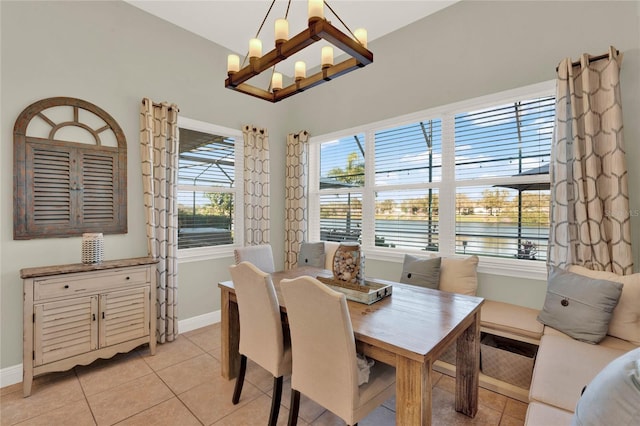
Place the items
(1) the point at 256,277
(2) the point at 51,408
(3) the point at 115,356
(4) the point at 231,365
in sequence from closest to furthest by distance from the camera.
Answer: (1) the point at 256,277
(2) the point at 51,408
(4) the point at 231,365
(3) the point at 115,356

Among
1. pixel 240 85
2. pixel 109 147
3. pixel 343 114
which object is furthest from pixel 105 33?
pixel 343 114

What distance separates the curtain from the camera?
2887 millimetres

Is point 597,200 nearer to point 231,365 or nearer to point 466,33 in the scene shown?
point 466,33

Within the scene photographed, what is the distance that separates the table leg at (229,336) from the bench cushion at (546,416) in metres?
1.91

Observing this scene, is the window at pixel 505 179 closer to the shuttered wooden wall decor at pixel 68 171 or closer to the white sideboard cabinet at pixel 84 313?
the white sideboard cabinet at pixel 84 313

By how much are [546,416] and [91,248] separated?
3.19 metres

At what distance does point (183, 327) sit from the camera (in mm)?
3246

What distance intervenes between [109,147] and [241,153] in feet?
4.85

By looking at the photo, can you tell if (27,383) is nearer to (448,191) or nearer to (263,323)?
(263,323)

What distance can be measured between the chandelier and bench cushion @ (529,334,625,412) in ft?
6.49

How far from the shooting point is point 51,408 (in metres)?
1.97

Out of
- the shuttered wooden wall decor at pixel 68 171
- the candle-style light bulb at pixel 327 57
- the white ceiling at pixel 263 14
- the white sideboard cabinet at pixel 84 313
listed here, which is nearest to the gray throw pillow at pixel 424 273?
the candle-style light bulb at pixel 327 57

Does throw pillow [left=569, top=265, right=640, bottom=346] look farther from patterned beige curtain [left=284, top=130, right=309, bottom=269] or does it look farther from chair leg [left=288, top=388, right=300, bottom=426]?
patterned beige curtain [left=284, top=130, right=309, bottom=269]

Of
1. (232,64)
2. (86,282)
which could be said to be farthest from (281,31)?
(86,282)
